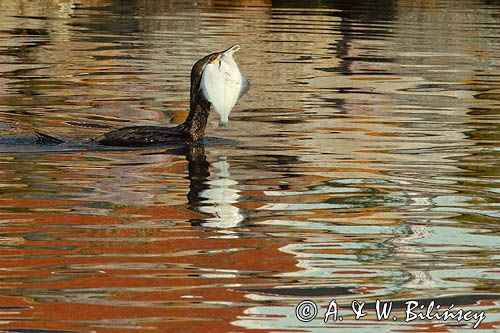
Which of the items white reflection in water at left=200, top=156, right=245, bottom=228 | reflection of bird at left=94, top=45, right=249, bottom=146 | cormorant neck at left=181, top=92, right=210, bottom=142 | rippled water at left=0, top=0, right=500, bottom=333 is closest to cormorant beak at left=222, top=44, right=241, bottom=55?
reflection of bird at left=94, top=45, right=249, bottom=146

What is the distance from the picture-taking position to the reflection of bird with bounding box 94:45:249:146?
38.3ft

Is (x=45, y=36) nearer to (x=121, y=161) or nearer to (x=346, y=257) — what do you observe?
(x=121, y=161)

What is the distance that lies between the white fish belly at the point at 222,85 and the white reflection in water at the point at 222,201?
978 millimetres

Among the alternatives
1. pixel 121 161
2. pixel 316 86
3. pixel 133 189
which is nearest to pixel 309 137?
pixel 121 161

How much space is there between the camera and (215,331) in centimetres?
612

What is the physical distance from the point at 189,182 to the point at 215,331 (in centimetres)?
412

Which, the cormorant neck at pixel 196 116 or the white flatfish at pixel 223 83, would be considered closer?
the white flatfish at pixel 223 83

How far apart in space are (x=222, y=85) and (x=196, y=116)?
0.50 m

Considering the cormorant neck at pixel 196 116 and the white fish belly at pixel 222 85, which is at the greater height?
the white fish belly at pixel 222 85

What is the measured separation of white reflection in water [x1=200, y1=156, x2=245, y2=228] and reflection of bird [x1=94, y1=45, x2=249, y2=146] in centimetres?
102

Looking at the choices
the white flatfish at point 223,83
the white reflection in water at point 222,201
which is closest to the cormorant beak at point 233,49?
the white flatfish at point 223,83

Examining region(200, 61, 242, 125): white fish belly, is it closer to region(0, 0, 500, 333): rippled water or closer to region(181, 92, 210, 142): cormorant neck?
region(181, 92, 210, 142): cormorant neck

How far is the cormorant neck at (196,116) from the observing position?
1209cm

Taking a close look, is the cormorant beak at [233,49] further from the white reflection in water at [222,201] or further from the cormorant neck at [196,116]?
the white reflection in water at [222,201]
